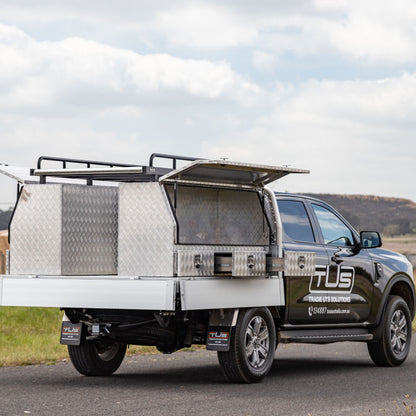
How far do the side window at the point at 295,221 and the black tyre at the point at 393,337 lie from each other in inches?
67.7

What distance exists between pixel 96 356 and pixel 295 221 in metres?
2.88

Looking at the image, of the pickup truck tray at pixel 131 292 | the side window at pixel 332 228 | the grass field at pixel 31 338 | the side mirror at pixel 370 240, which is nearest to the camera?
the pickup truck tray at pixel 131 292

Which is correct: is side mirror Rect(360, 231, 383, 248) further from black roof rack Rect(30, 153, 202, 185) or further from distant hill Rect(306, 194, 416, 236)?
distant hill Rect(306, 194, 416, 236)

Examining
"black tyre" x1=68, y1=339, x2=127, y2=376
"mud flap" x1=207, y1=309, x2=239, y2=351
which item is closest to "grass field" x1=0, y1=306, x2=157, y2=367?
"black tyre" x1=68, y1=339, x2=127, y2=376

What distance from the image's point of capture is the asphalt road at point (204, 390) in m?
8.82

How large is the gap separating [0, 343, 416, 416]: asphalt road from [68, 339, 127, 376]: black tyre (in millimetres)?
139

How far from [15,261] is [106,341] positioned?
1.43 metres

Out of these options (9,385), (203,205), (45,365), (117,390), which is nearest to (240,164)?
(203,205)

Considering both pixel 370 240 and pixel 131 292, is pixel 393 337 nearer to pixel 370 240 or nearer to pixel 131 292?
pixel 370 240

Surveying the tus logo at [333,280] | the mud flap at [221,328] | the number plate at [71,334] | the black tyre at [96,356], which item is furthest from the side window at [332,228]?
the number plate at [71,334]

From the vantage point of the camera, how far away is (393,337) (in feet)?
43.3

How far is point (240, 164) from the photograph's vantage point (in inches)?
411

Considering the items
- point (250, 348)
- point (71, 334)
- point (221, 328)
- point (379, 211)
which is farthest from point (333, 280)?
point (379, 211)

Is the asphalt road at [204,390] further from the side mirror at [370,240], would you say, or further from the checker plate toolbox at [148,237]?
the side mirror at [370,240]
